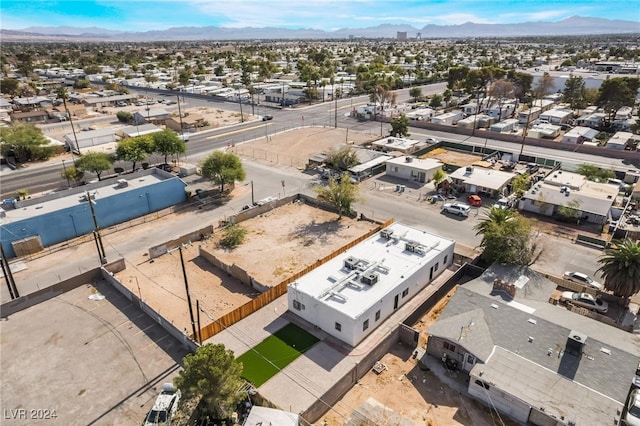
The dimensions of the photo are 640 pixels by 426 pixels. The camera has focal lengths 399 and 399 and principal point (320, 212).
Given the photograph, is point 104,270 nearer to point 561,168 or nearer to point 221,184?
point 221,184

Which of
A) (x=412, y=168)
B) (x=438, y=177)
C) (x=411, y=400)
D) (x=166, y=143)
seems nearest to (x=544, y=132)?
(x=438, y=177)

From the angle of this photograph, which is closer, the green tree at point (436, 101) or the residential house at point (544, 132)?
the residential house at point (544, 132)

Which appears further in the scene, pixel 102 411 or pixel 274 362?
pixel 274 362

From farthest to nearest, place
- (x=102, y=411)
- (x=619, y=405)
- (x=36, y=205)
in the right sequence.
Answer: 1. (x=36, y=205)
2. (x=102, y=411)
3. (x=619, y=405)

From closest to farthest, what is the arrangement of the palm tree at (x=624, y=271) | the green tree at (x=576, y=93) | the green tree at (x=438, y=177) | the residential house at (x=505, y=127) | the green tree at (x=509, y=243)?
the palm tree at (x=624, y=271), the green tree at (x=509, y=243), the green tree at (x=438, y=177), the residential house at (x=505, y=127), the green tree at (x=576, y=93)

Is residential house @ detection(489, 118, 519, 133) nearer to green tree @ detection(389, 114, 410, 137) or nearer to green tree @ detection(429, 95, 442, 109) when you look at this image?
green tree @ detection(389, 114, 410, 137)

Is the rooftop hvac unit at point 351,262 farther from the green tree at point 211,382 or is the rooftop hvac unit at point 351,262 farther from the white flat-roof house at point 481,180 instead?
the white flat-roof house at point 481,180

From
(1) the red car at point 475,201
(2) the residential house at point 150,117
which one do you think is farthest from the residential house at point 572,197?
(2) the residential house at point 150,117

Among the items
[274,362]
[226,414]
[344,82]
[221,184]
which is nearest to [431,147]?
[221,184]
